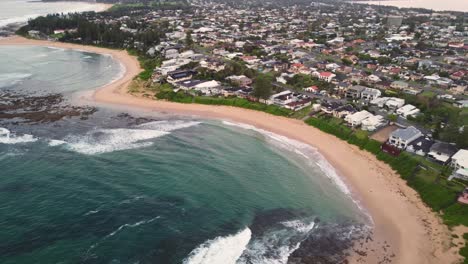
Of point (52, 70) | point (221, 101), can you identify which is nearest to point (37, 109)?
point (221, 101)

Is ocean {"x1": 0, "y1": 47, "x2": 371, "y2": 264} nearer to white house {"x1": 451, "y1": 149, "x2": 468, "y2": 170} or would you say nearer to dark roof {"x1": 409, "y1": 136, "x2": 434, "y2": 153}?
dark roof {"x1": 409, "y1": 136, "x2": 434, "y2": 153}

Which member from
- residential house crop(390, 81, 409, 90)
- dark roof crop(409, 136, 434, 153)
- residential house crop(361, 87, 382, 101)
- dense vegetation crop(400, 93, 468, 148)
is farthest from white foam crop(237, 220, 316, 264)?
residential house crop(390, 81, 409, 90)

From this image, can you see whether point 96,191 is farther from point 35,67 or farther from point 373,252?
point 35,67

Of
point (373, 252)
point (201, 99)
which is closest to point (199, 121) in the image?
point (201, 99)

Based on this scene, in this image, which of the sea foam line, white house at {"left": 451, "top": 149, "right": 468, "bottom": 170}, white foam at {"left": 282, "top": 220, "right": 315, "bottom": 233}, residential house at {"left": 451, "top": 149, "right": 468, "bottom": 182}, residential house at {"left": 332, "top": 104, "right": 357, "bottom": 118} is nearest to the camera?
white foam at {"left": 282, "top": 220, "right": 315, "bottom": 233}

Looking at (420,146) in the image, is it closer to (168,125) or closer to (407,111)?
(407,111)

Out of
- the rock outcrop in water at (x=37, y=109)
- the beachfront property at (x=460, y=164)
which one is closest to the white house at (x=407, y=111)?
the beachfront property at (x=460, y=164)
